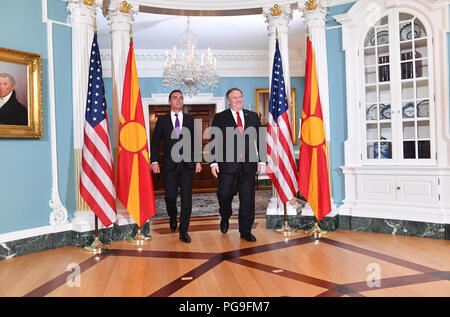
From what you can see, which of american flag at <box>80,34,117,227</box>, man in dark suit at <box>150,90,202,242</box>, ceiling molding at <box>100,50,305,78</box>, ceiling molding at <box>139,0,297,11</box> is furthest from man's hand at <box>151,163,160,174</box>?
ceiling molding at <box>100,50,305,78</box>

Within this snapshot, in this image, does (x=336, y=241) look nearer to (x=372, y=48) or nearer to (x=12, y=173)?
(x=372, y=48)

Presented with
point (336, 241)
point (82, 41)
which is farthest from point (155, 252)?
point (82, 41)

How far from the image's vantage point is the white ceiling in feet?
20.7

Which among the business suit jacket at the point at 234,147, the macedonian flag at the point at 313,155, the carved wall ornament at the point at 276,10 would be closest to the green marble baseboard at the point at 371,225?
the macedonian flag at the point at 313,155

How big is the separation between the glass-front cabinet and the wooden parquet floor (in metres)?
1.02

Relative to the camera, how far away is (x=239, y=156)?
3855 millimetres

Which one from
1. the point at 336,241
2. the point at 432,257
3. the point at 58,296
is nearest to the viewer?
the point at 58,296

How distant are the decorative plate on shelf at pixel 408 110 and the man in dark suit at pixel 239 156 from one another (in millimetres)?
1714

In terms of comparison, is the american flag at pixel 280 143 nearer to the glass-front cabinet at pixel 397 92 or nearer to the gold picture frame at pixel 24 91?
the glass-front cabinet at pixel 397 92

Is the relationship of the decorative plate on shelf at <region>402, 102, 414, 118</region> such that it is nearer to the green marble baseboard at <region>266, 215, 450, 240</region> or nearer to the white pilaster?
the white pilaster

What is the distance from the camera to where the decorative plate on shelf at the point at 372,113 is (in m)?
4.39

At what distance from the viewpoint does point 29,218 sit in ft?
12.0
